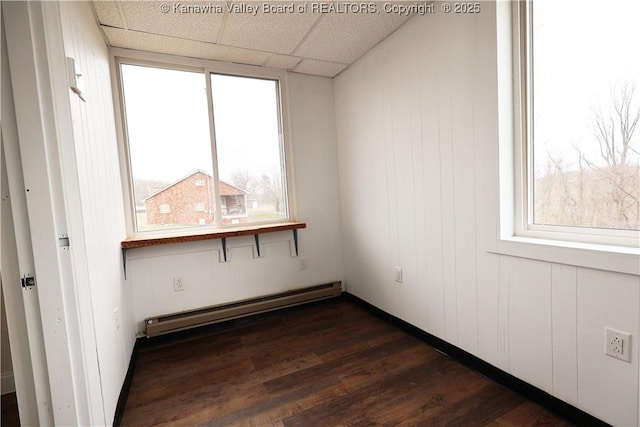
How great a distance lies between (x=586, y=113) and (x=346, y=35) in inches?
63.0

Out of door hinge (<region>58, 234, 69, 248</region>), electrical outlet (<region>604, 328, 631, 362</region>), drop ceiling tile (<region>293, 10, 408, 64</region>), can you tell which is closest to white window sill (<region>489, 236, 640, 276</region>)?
electrical outlet (<region>604, 328, 631, 362</region>)

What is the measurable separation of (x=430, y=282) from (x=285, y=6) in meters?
2.09

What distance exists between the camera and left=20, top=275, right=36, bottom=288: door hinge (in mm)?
990

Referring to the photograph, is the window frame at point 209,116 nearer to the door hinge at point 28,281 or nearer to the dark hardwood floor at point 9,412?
the dark hardwood floor at point 9,412

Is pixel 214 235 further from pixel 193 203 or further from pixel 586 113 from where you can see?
pixel 586 113

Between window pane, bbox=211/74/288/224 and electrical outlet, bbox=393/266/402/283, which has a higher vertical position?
window pane, bbox=211/74/288/224

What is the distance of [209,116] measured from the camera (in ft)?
8.39

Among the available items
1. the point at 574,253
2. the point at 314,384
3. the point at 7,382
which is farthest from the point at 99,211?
the point at 574,253

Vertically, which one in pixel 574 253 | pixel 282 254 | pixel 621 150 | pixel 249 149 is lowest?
pixel 282 254

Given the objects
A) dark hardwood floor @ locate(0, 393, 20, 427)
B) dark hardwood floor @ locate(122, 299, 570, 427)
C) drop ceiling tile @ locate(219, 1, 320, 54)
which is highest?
drop ceiling tile @ locate(219, 1, 320, 54)

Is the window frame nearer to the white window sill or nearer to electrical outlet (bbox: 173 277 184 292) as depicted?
electrical outlet (bbox: 173 277 184 292)

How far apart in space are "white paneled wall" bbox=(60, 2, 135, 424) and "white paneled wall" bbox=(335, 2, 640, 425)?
1928mm

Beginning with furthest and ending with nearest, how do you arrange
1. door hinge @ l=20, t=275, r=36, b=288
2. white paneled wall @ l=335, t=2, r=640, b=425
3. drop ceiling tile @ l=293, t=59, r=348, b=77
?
drop ceiling tile @ l=293, t=59, r=348, b=77 < white paneled wall @ l=335, t=2, r=640, b=425 < door hinge @ l=20, t=275, r=36, b=288

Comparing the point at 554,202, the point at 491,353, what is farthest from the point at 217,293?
the point at 554,202
